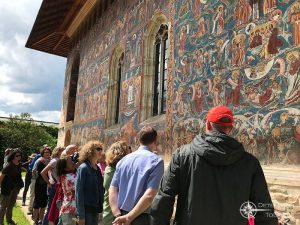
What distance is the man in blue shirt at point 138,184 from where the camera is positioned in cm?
264

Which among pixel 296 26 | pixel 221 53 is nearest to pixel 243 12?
pixel 221 53

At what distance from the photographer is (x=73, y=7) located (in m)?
18.0

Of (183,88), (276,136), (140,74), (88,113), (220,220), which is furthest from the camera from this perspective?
(88,113)

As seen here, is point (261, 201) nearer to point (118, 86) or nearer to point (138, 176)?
point (138, 176)

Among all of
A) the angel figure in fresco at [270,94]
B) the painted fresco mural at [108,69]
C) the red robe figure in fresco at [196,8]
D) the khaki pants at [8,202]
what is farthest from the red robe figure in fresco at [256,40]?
the khaki pants at [8,202]

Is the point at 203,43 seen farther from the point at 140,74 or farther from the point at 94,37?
the point at 94,37

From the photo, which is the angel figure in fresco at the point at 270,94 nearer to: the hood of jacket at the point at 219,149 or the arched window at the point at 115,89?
the hood of jacket at the point at 219,149

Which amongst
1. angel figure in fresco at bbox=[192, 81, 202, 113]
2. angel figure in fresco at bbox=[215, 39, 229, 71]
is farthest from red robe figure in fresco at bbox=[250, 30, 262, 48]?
angel figure in fresco at bbox=[192, 81, 202, 113]

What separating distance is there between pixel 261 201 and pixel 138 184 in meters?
1.13

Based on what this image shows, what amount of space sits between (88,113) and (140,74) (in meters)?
5.25

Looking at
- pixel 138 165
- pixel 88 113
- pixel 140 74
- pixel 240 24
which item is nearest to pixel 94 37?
pixel 88 113

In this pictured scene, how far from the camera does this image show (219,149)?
183 centimetres

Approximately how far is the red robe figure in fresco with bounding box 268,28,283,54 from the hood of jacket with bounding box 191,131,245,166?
3.97 metres

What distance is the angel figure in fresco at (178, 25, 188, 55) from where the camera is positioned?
7957mm
